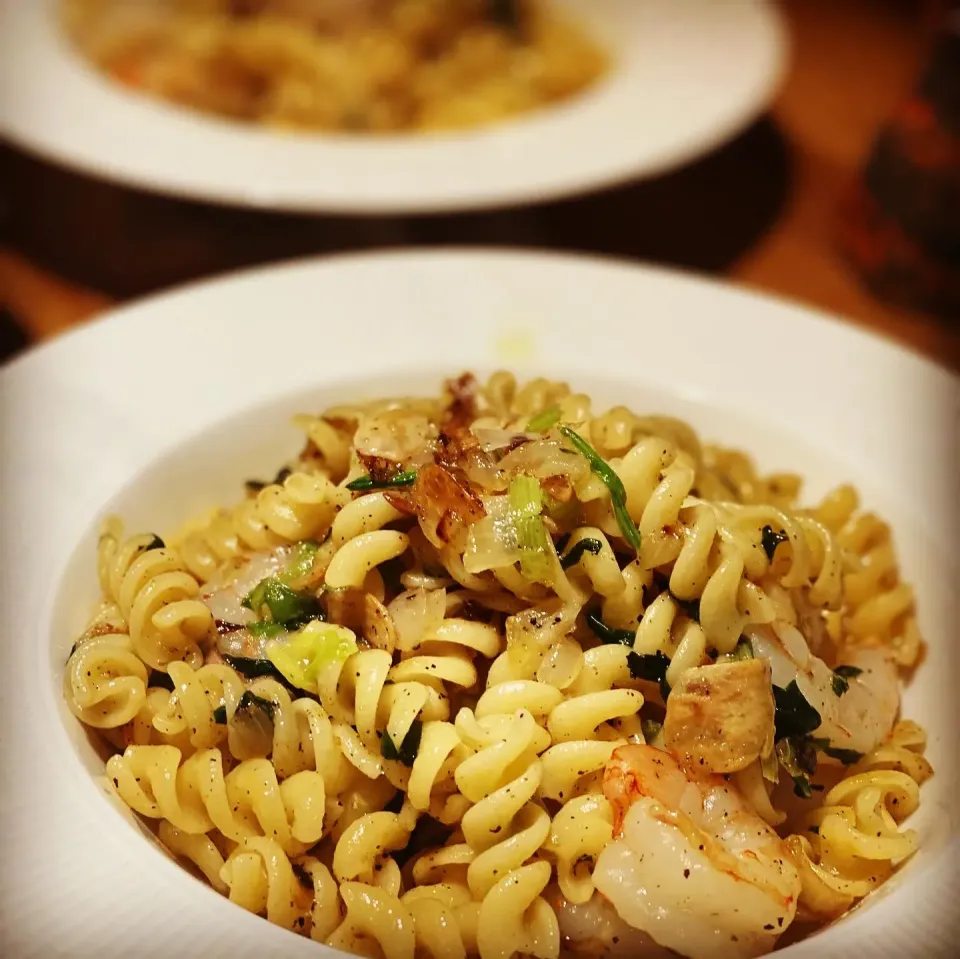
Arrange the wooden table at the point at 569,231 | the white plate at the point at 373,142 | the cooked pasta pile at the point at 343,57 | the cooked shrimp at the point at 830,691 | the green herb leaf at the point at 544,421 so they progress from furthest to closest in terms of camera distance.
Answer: the cooked pasta pile at the point at 343,57
the wooden table at the point at 569,231
the white plate at the point at 373,142
the green herb leaf at the point at 544,421
the cooked shrimp at the point at 830,691

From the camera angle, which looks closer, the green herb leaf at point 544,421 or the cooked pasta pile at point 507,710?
the cooked pasta pile at point 507,710

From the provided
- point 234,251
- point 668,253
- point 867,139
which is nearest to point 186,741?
point 234,251

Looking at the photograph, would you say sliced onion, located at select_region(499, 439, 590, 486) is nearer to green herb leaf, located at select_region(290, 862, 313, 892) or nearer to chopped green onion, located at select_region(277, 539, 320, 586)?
chopped green onion, located at select_region(277, 539, 320, 586)

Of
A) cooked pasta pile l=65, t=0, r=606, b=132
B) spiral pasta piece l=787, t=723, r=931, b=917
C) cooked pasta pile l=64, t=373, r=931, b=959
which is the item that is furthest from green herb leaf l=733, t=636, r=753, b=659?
cooked pasta pile l=65, t=0, r=606, b=132

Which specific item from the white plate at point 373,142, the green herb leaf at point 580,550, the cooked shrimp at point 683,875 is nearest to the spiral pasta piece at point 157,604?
the green herb leaf at point 580,550

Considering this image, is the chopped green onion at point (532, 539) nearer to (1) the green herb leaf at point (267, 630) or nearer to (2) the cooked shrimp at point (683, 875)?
(2) the cooked shrimp at point (683, 875)

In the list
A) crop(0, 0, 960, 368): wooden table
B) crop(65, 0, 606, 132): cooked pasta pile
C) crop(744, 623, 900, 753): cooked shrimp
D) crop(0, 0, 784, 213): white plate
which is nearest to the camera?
crop(744, 623, 900, 753): cooked shrimp
